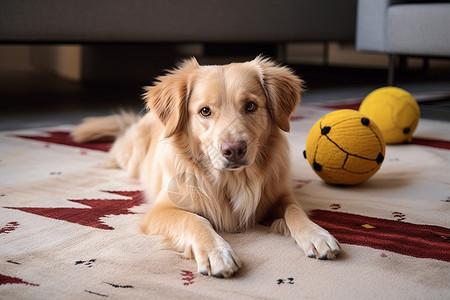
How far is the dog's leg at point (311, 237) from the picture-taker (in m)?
1.52

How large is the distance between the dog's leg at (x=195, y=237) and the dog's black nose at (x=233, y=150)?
0.23 meters

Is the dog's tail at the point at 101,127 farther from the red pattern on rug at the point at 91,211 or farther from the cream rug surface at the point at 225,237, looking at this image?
the red pattern on rug at the point at 91,211

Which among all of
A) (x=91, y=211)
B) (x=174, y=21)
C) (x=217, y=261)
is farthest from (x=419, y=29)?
(x=217, y=261)

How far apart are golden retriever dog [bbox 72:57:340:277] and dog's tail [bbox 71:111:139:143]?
1144 millimetres

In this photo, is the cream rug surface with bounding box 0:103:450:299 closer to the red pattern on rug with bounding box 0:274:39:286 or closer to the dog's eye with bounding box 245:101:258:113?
the red pattern on rug with bounding box 0:274:39:286

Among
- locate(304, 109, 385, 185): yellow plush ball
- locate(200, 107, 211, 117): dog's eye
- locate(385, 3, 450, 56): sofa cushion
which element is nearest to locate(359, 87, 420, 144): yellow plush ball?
locate(304, 109, 385, 185): yellow plush ball

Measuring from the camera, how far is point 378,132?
223cm

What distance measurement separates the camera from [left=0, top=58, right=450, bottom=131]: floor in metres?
3.90

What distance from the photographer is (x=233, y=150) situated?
5.19ft

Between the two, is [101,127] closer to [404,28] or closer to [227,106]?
[227,106]

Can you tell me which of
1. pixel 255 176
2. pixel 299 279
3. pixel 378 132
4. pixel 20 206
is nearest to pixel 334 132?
pixel 378 132

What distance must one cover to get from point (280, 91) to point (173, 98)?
15.1 inches

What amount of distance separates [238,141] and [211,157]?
146 mm

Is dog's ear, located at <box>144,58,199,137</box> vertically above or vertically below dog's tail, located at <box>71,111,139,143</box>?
above
